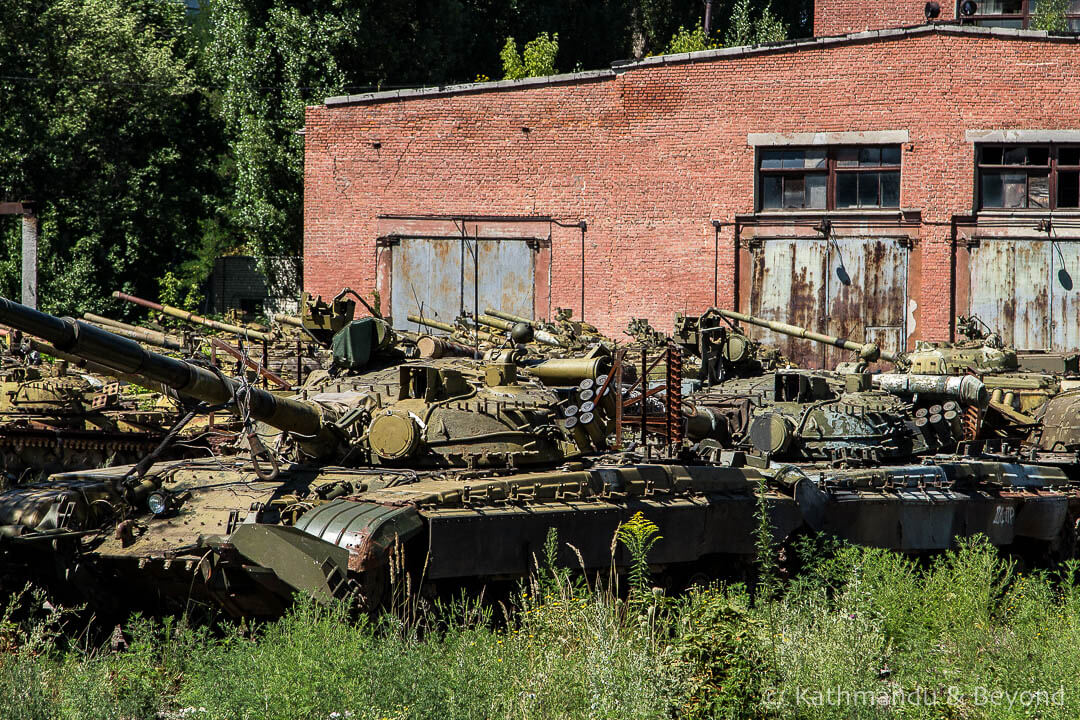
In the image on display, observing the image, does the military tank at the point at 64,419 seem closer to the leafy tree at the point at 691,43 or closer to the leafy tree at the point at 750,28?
the leafy tree at the point at 691,43

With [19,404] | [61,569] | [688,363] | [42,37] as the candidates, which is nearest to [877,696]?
[61,569]

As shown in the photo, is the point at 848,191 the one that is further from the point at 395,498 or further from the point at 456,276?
the point at 395,498

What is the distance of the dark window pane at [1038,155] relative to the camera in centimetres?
2842

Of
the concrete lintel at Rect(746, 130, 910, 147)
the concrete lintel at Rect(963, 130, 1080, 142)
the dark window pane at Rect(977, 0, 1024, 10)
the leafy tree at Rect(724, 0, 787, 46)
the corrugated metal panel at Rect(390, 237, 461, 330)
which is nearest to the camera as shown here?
the concrete lintel at Rect(963, 130, 1080, 142)

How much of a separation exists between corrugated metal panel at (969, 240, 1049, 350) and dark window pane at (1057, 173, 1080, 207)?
0.94 m

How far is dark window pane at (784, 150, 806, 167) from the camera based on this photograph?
97.8ft

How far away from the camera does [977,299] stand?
95.2ft

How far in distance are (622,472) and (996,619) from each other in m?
3.67

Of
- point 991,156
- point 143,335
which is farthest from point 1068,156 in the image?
point 143,335

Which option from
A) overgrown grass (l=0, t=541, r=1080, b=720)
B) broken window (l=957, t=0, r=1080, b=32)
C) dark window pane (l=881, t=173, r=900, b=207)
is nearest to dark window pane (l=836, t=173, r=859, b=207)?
dark window pane (l=881, t=173, r=900, b=207)

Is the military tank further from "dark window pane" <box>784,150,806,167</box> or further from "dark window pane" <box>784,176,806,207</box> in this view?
"dark window pane" <box>784,150,806,167</box>

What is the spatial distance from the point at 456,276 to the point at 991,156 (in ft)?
39.4


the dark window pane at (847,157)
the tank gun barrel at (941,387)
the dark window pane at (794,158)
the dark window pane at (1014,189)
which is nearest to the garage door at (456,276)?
the dark window pane at (794,158)

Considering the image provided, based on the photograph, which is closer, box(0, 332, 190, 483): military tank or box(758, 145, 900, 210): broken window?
box(0, 332, 190, 483): military tank
